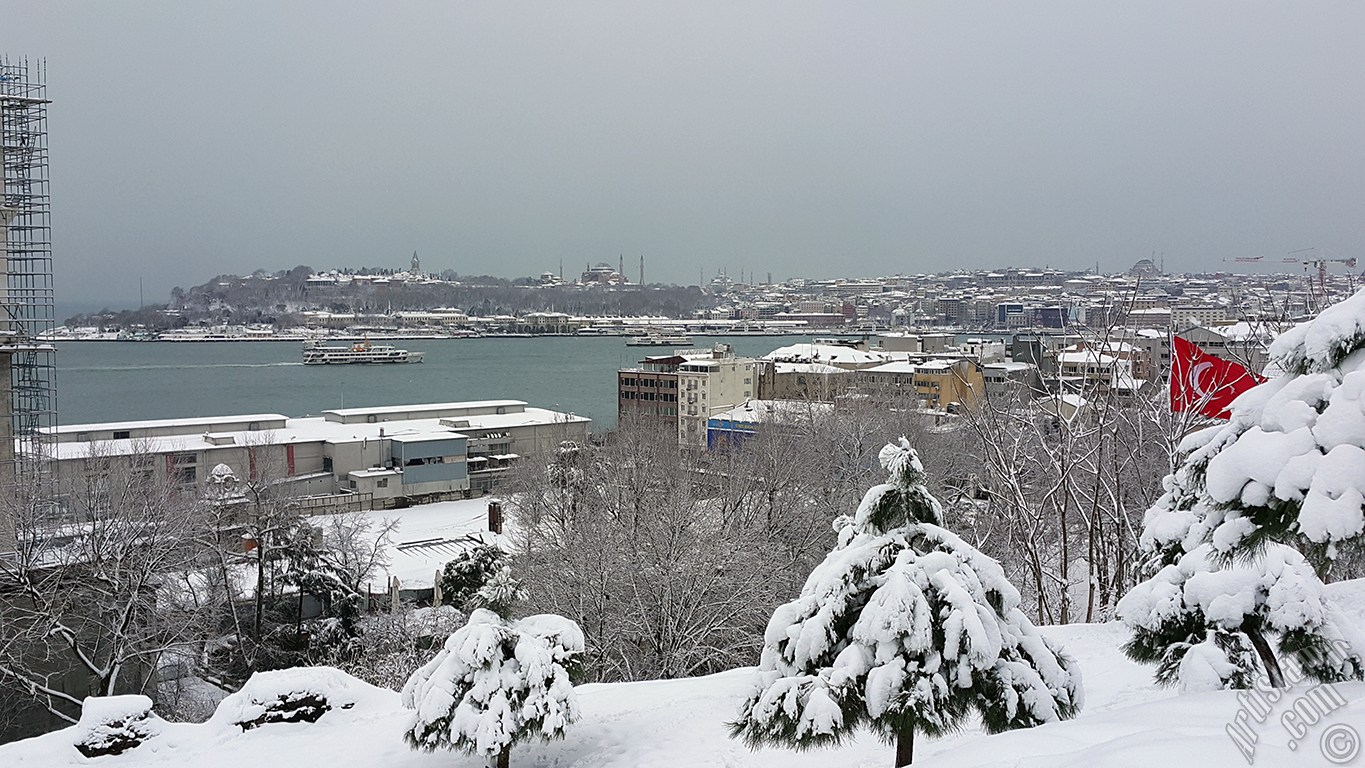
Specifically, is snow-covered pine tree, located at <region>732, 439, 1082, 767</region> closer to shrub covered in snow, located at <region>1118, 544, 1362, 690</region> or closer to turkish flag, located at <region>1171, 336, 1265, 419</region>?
shrub covered in snow, located at <region>1118, 544, 1362, 690</region>

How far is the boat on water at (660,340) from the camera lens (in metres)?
102

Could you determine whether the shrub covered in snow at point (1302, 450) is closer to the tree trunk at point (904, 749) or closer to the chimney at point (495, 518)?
the tree trunk at point (904, 749)

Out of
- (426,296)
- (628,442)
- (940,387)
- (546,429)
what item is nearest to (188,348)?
(426,296)

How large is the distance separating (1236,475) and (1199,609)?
1.70 meters

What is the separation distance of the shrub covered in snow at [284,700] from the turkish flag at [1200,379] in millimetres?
8473

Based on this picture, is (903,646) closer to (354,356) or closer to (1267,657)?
(1267,657)

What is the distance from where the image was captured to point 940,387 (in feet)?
122

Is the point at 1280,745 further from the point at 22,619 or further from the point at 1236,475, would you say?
the point at 22,619

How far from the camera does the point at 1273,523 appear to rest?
267 cm

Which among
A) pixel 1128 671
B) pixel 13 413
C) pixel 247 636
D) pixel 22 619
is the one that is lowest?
pixel 247 636

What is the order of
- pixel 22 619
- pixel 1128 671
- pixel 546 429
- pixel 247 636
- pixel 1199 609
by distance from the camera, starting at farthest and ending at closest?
pixel 546 429, pixel 247 636, pixel 22 619, pixel 1128 671, pixel 1199 609

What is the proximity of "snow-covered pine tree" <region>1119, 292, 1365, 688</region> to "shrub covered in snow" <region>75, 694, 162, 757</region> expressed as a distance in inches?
300

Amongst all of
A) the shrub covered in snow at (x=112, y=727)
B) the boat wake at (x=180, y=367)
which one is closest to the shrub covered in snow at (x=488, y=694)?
the shrub covered in snow at (x=112, y=727)

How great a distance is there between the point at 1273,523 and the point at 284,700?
792 cm
